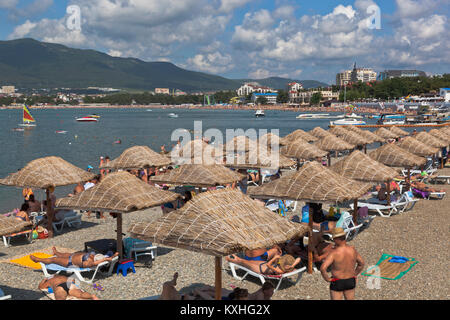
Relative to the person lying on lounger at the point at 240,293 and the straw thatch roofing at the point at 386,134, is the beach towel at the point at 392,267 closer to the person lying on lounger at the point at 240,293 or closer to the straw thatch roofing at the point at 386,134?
the person lying on lounger at the point at 240,293

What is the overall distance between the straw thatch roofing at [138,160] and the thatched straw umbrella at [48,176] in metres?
3.58

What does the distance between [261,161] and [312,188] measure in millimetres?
6475

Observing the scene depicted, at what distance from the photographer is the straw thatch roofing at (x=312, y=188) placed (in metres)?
7.43

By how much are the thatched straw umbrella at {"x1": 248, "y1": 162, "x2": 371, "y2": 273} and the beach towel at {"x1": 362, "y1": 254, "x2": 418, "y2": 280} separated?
1.13m

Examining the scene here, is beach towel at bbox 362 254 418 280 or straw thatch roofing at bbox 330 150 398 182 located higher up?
straw thatch roofing at bbox 330 150 398 182

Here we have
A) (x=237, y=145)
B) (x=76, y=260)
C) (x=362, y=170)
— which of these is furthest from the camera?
(x=237, y=145)

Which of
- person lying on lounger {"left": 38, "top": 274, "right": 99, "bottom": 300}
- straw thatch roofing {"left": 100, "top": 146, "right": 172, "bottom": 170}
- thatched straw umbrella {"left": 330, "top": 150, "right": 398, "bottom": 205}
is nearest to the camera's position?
person lying on lounger {"left": 38, "top": 274, "right": 99, "bottom": 300}

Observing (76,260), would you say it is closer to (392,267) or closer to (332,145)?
(392,267)

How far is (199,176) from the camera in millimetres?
10695

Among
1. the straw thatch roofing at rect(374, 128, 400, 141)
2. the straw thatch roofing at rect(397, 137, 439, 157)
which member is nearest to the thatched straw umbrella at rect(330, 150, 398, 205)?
the straw thatch roofing at rect(397, 137, 439, 157)

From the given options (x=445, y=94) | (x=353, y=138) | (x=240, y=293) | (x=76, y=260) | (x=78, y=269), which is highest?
(x=445, y=94)

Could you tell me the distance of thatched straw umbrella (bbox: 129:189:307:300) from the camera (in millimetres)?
4957

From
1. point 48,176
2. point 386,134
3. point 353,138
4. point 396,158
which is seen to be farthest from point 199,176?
point 386,134

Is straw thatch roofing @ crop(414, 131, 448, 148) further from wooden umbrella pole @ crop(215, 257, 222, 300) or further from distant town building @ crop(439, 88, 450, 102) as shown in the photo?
distant town building @ crop(439, 88, 450, 102)
